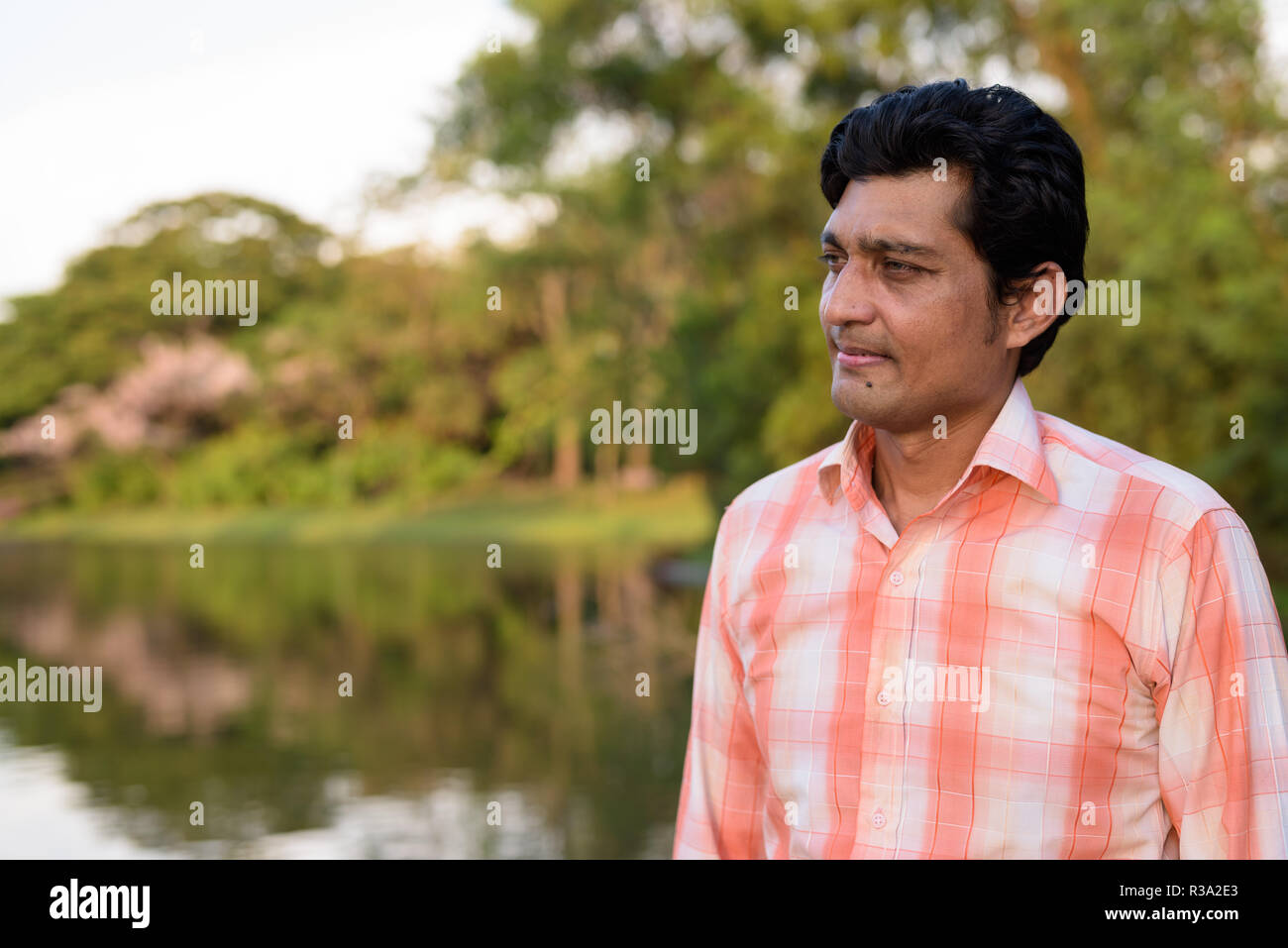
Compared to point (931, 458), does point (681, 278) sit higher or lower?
higher

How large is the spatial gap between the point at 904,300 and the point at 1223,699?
503 millimetres

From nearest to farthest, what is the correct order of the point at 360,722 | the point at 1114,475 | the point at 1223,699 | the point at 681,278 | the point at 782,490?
the point at 1223,699, the point at 1114,475, the point at 782,490, the point at 360,722, the point at 681,278

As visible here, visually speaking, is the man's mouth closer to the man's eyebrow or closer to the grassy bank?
the man's eyebrow

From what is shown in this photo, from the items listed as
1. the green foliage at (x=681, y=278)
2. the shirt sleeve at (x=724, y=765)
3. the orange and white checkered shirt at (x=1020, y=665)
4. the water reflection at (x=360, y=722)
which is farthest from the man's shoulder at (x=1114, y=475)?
the green foliage at (x=681, y=278)

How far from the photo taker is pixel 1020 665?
55.9 inches

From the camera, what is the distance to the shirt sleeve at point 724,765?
164 centimetres

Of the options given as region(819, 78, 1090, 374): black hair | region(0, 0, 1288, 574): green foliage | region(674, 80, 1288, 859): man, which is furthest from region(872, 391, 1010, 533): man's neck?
region(0, 0, 1288, 574): green foliage

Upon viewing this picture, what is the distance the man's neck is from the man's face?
0.05m

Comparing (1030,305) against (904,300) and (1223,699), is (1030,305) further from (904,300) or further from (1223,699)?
(1223,699)

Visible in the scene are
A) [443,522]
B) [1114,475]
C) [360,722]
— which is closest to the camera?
[1114,475]

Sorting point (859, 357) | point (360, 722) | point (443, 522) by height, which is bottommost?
point (360, 722)

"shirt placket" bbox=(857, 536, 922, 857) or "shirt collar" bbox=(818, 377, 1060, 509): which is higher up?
"shirt collar" bbox=(818, 377, 1060, 509)

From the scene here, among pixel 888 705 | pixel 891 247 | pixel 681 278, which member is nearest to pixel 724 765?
pixel 888 705

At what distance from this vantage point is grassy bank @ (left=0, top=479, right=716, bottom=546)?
21.0 m
